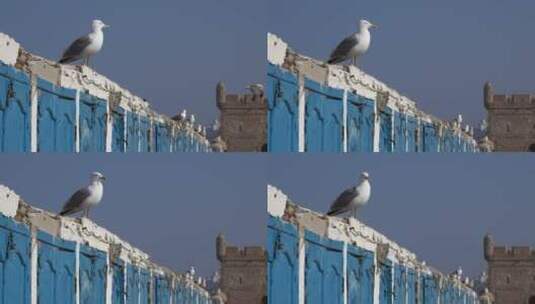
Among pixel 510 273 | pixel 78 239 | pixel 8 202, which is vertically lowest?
pixel 510 273

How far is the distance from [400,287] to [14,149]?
2415mm

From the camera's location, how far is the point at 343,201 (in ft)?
25.2

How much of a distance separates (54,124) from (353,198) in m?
1.80

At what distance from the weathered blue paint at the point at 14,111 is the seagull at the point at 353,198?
183cm

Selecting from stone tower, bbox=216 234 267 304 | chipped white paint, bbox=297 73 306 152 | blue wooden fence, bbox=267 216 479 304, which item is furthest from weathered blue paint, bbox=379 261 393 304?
chipped white paint, bbox=297 73 306 152

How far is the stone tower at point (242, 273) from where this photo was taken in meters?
7.62

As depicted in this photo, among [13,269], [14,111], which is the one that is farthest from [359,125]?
[13,269]

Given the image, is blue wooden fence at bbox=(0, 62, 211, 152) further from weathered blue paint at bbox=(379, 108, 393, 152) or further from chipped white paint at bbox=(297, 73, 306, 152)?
weathered blue paint at bbox=(379, 108, 393, 152)

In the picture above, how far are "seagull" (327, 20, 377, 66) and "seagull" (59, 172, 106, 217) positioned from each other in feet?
5.00

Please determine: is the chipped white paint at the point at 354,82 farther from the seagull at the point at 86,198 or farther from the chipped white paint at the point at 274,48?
the seagull at the point at 86,198

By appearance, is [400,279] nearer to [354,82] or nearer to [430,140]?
[430,140]

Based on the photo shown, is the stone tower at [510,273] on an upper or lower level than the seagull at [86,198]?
lower

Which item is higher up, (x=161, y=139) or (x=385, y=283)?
(x=161, y=139)

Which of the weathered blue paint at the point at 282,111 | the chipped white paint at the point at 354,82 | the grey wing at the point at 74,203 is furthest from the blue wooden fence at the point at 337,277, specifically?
the grey wing at the point at 74,203
